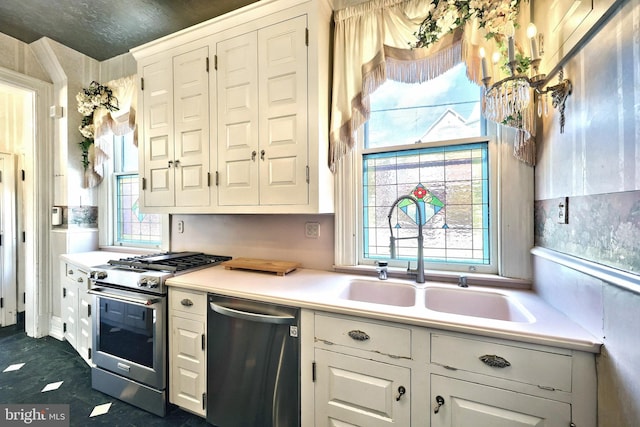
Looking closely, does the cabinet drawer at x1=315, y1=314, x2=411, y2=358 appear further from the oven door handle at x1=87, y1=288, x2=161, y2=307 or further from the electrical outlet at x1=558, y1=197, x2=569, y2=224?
the oven door handle at x1=87, y1=288, x2=161, y2=307

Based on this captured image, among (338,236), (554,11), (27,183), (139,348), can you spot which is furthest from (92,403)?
(554,11)

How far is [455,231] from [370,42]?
4.40 feet

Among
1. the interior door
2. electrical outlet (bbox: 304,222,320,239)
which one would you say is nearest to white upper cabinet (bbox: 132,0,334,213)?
electrical outlet (bbox: 304,222,320,239)

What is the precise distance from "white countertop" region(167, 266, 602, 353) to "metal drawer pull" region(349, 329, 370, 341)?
0.10 meters

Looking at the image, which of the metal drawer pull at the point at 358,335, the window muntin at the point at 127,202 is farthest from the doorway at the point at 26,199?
the metal drawer pull at the point at 358,335

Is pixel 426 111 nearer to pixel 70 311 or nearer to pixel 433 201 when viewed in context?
pixel 433 201

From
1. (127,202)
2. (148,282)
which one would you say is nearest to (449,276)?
(148,282)

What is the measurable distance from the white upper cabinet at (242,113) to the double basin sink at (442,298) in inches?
22.9

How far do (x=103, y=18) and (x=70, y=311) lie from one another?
104 inches

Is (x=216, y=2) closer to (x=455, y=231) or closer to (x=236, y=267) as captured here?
(x=236, y=267)

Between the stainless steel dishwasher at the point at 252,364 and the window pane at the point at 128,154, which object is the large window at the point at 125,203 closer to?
the window pane at the point at 128,154

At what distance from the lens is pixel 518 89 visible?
47.4 inches

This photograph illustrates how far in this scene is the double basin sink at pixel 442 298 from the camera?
55.2 inches

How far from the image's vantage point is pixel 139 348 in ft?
5.82
